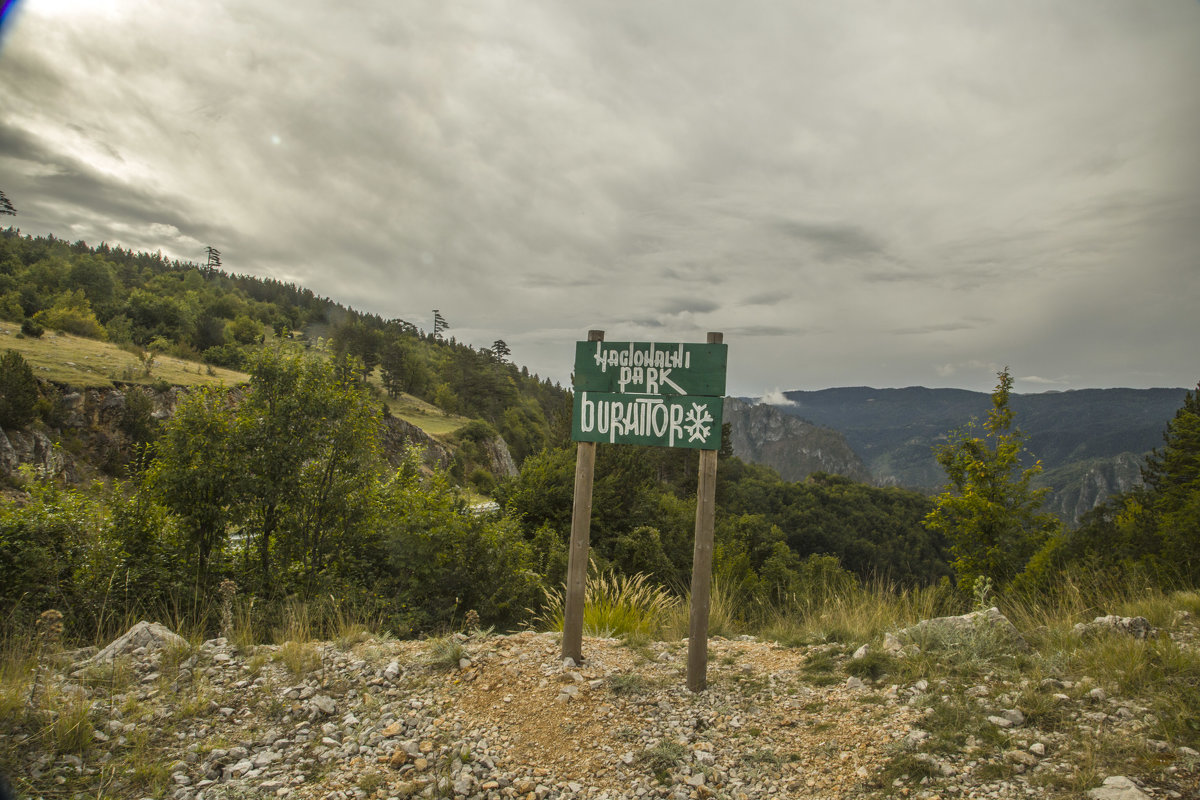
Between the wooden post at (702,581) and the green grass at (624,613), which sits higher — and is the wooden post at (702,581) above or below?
above

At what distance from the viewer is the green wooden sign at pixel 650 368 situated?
547cm

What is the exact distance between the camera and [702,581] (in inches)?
212

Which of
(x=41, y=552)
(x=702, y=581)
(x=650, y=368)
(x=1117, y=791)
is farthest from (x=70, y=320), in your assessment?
(x=1117, y=791)

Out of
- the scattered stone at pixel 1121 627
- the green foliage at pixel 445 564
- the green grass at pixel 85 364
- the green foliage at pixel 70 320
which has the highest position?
the green foliage at pixel 70 320

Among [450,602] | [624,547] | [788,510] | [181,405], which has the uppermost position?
[181,405]

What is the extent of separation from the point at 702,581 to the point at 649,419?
171 cm

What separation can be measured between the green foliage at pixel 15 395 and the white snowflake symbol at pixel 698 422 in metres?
42.2

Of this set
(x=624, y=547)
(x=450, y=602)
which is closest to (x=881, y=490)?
(x=624, y=547)

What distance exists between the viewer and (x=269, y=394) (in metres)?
9.79

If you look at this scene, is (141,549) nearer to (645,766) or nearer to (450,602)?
(450,602)

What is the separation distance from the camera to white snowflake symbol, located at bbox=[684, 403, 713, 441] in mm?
5398

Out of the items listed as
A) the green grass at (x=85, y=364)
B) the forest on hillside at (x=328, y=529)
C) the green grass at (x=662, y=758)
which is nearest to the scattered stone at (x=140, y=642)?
the forest on hillside at (x=328, y=529)

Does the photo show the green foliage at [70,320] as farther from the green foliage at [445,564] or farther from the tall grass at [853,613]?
the tall grass at [853,613]

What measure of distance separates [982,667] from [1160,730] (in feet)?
4.19
